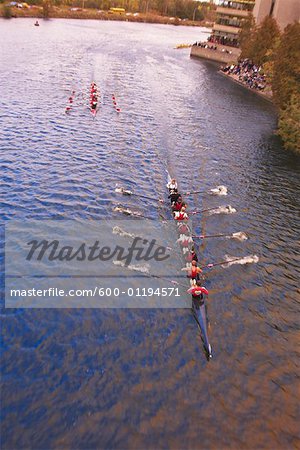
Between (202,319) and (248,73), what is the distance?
100183 mm

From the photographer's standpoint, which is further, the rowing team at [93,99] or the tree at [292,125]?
the rowing team at [93,99]

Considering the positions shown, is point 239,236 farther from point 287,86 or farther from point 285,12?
point 285,12

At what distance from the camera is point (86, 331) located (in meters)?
26.9

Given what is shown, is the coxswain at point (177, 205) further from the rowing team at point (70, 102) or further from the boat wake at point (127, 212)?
the rowing team at point (70, 102)

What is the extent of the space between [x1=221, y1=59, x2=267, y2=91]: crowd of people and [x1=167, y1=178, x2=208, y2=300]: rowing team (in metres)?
68.5

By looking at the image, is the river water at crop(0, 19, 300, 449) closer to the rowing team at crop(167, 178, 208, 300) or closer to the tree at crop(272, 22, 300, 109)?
the rowing team at crop(167, 178, 208, 300)

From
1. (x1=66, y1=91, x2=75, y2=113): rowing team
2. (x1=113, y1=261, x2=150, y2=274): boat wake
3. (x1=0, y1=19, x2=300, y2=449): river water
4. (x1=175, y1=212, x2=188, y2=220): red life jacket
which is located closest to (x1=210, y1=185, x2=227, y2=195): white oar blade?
(x1=0, y1=19, x2=300, y2=449): river water

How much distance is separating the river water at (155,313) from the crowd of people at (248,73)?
20.9 metres

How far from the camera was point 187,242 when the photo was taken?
118 feet

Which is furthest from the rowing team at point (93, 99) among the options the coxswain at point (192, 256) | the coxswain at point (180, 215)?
the coxswain at point (192, 256)

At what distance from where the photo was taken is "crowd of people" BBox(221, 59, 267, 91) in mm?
102062

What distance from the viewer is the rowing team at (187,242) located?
29847mm

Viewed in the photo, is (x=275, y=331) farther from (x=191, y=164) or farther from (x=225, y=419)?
(x=191, y=164)

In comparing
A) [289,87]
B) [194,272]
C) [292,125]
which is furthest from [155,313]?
[289,87]
